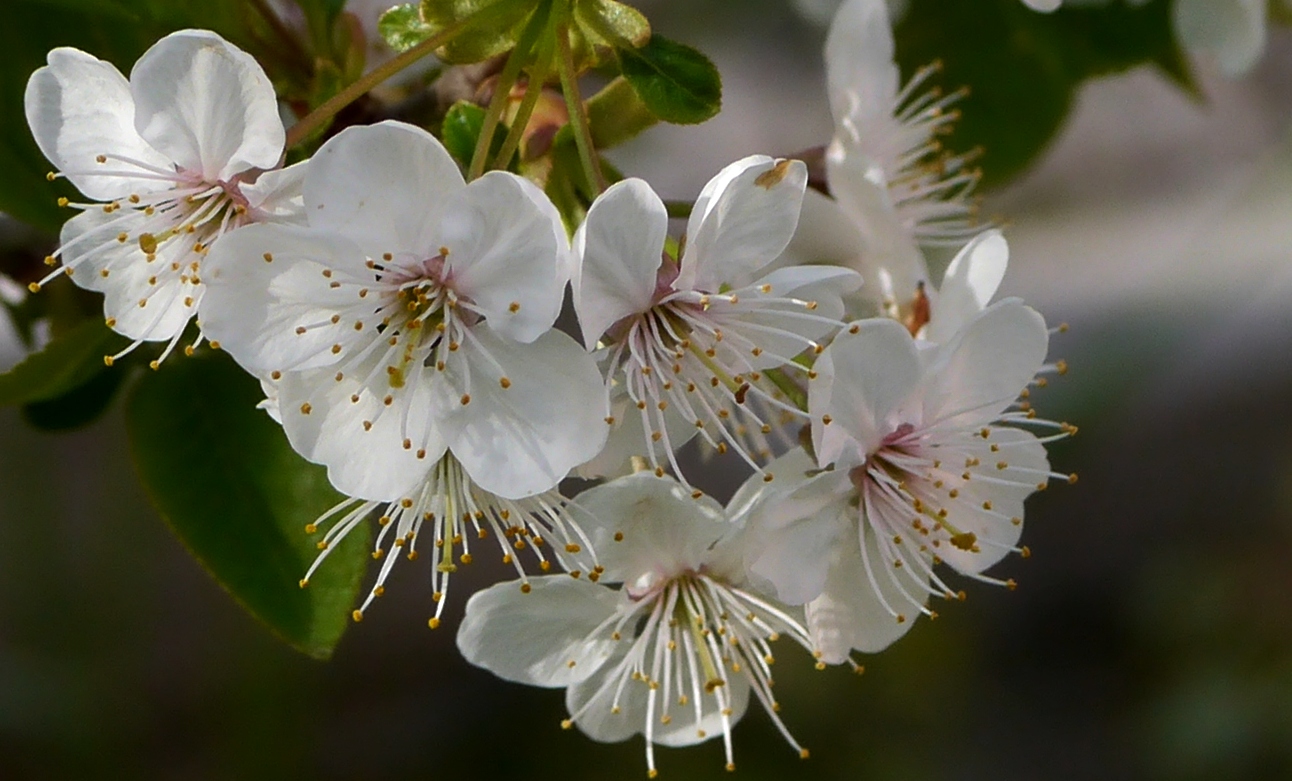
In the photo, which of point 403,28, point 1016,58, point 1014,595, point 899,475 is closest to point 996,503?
point 899,475

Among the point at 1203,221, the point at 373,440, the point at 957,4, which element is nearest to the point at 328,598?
the point at 373,440

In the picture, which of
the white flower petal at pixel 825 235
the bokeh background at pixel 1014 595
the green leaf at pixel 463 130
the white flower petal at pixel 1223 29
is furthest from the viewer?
the bokeh background at pixel 1014 595

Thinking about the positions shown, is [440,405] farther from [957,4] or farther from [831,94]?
[957,4]

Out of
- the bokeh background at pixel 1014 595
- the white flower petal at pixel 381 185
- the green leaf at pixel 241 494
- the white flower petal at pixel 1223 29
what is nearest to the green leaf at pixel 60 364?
the green leaf at pixel 241 494

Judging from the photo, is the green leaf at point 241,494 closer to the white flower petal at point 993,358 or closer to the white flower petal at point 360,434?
the white flower petal at point 360,434

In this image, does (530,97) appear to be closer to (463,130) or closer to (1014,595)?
(463,130)
